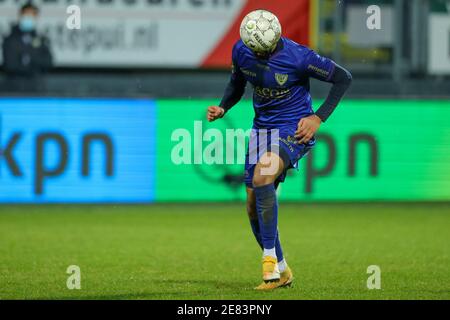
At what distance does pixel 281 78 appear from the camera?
9.03 metres

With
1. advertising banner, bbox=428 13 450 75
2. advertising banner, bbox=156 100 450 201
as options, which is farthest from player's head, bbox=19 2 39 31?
advertising banner, bbox=428 13 450 75

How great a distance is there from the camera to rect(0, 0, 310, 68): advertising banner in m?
18.7

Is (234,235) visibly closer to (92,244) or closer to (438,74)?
(92,244)

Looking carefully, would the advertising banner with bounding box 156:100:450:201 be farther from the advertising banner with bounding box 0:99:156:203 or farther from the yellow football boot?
the yellow football boot

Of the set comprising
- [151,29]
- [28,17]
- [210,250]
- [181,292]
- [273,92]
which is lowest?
[210,250]

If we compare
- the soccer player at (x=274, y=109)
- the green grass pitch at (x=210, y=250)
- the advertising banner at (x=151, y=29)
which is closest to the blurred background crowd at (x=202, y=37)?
the advertising banner at (x=151, y=29)

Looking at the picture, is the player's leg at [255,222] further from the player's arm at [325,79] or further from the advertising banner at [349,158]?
the advertising banner at [349,158]

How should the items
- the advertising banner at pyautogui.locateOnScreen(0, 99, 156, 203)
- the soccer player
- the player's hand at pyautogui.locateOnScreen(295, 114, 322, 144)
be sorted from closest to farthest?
the soccer player < the player's hand at pyautogui.locateOnScreen(295, 114, 322, 144) < the advertising banner at pyautogui.locateOnScreen(0, 99, 156, 203)

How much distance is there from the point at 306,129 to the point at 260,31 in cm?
84

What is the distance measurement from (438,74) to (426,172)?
2957mm

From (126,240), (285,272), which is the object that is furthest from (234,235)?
(285,272)

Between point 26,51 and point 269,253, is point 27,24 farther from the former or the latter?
point 269,253

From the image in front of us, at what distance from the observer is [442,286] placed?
30.2 feet

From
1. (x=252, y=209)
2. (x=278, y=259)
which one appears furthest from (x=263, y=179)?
(x=278, y=259)
